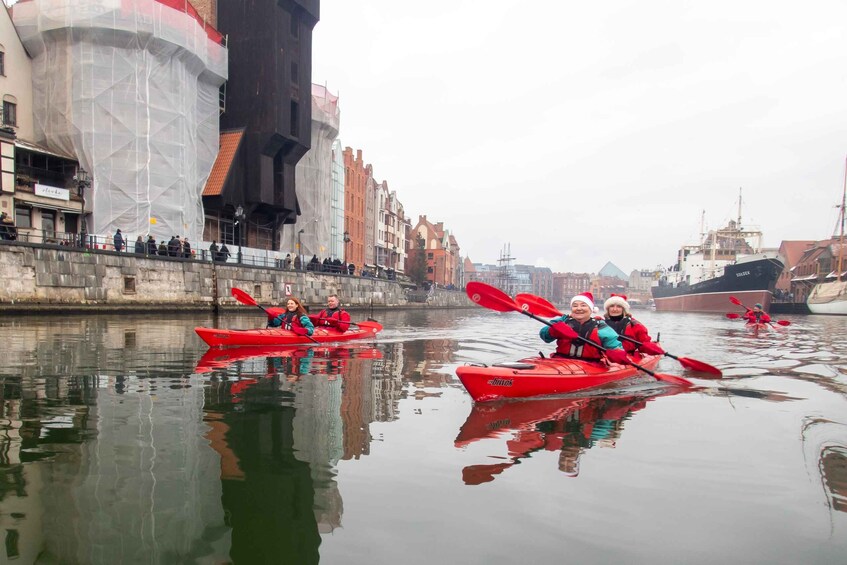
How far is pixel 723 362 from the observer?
13445 mm

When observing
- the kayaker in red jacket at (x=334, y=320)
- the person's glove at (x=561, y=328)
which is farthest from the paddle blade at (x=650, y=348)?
the kayaker in red jacket at (x=334, y=320)

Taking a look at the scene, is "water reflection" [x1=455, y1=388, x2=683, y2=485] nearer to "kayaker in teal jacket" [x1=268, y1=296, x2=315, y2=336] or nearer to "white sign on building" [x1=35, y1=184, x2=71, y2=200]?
"kayaker in teal jacket" [x1=268, y1=296, x2=315, y2=336]

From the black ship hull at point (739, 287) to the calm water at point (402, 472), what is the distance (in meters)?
45.9

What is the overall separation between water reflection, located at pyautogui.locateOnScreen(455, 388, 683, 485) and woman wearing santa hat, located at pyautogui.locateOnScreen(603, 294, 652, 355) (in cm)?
203

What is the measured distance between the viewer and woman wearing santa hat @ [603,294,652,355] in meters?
10.5

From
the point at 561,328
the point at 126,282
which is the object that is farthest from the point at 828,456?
the point at 126,282

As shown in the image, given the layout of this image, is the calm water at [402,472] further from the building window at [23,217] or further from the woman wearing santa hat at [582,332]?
the building window at [23,217]

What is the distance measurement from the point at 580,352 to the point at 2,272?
21617 mm

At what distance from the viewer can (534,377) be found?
778 centimetres

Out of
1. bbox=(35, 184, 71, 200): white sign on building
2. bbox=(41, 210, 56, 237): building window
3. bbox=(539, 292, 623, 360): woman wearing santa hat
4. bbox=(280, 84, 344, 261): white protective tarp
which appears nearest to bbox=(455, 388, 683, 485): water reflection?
bbox=(539, 292, 623, 360): woman wearing santa hat

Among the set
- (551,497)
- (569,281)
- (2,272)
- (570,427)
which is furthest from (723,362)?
(569,281)

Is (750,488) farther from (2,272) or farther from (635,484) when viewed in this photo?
(2,272)

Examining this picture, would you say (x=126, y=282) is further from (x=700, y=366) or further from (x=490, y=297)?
(x=700, y=366)

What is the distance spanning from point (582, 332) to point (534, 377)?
55.2 inches
